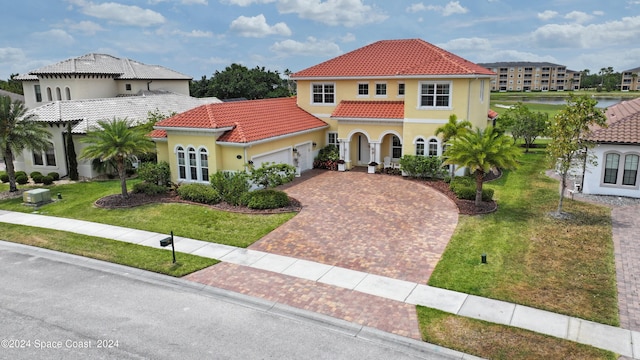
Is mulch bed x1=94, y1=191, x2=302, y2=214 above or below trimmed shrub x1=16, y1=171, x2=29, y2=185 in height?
below

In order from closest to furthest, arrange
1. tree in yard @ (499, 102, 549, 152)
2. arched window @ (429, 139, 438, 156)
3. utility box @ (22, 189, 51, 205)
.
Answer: utility box @ (22, 189, 51, 205) < arched window @ (429, 139, 438, 156) < tree in yard @ (499, 102, 549, 152)

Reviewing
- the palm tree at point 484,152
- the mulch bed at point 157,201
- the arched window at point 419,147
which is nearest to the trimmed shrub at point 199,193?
the mulch bed at point 157,201

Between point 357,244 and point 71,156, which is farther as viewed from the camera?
point 71,156

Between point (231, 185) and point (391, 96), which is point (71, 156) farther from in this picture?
point (391, 96)

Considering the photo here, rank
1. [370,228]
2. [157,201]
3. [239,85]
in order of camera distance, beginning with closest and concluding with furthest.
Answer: [370,228] → [157,201] → [239,85]

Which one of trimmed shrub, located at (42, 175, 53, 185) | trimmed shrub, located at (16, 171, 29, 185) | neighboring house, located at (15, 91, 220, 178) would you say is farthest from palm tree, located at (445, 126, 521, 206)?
trimmed shrub, located at (16, 171, 29, 185)

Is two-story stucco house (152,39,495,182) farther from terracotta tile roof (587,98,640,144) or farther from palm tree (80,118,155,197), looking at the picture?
terracotta tile roof (587,98,640,144)

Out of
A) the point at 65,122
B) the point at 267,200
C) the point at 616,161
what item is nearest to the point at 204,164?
the point at 267,200
